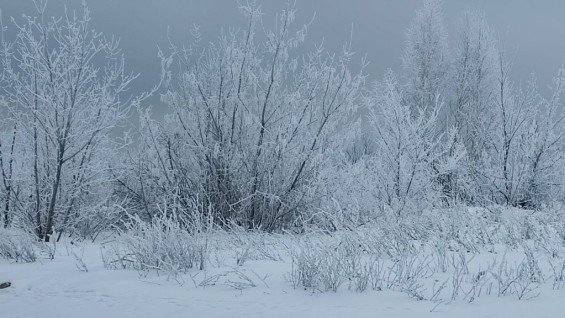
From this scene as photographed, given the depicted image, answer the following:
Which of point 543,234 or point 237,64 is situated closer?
point 543,234

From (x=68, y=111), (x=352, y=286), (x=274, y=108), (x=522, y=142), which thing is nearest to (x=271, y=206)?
(x=274, y=108)

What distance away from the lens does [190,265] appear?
4.55m

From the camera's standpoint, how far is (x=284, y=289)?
3859 millimetres

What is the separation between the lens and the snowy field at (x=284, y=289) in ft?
10.9

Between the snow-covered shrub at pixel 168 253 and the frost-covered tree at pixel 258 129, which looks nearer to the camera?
the snow-covered shrub at pixel 168 253

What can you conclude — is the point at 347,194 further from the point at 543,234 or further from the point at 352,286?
the point at 352,286

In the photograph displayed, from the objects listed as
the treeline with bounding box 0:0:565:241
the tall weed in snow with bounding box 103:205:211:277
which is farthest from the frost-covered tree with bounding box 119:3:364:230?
the tall weed in snow with bounding box 103:205:211:277

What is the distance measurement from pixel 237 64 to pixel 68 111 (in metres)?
3.17

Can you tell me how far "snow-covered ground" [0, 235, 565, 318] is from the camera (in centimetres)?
325

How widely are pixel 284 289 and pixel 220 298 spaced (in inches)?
18.9

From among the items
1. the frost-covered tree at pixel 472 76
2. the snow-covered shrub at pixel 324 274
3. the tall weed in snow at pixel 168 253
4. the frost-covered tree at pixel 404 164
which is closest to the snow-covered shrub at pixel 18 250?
the tall weed in snow at pixel 168 253

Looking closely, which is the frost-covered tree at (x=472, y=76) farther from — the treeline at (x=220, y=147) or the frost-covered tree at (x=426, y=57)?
the treeline at (x=220, y=147)

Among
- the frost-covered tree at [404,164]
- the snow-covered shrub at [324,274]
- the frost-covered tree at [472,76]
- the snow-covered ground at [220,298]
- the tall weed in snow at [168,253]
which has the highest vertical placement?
the frost-covered tree at [472,76]

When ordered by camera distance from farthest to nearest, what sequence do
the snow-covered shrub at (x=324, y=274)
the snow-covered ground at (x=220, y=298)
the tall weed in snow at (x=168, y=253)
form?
the tall weed in snow at (x=168, y=253), the snow-covered shrub at (x=324, y=274), the snow-covered ground at (x=220, y=298)
